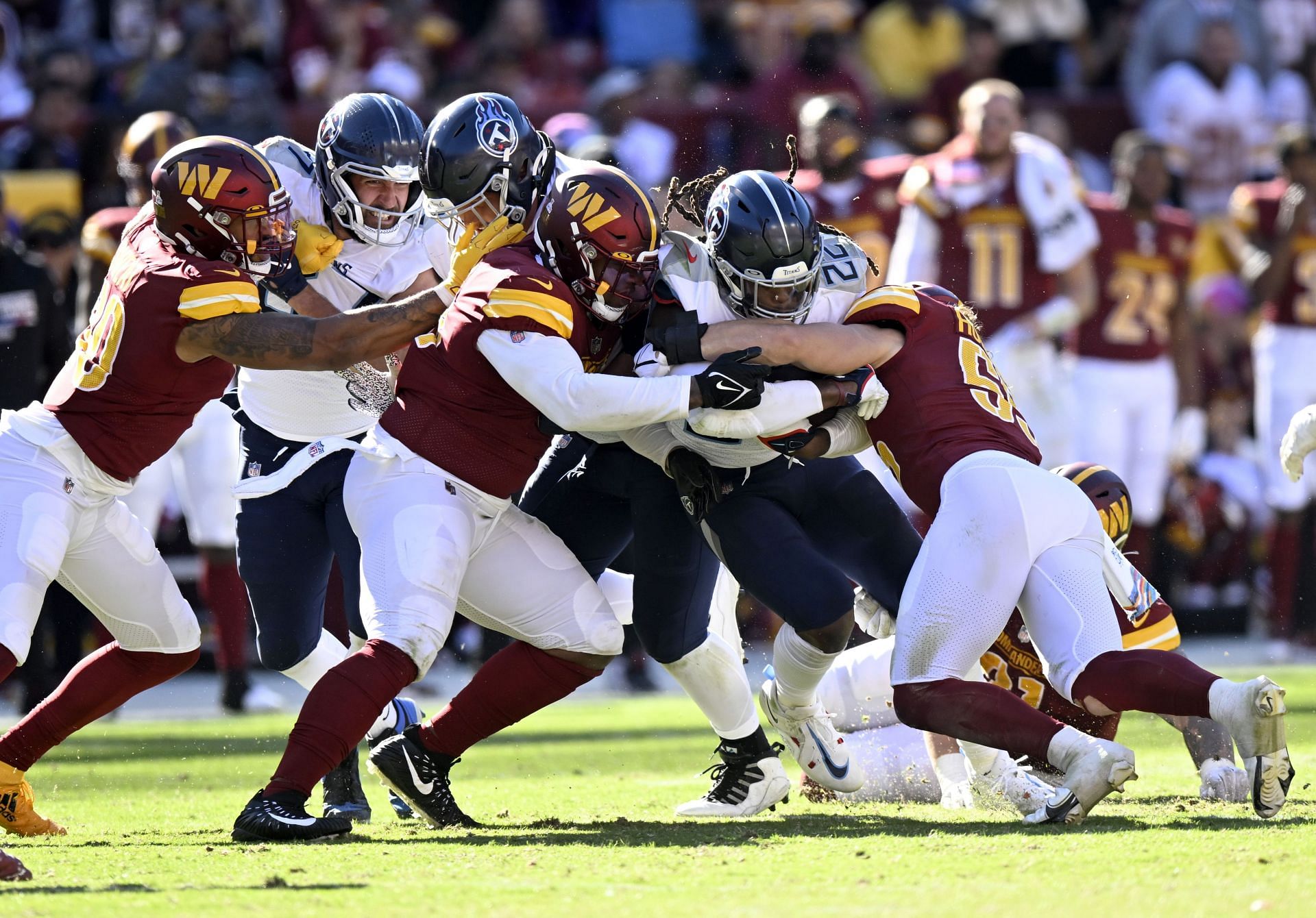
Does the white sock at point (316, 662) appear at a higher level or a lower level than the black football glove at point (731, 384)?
lower

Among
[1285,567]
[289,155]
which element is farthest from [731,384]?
[1285,567]

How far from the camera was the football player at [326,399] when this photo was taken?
518cm

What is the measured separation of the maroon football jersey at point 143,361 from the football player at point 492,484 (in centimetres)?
48

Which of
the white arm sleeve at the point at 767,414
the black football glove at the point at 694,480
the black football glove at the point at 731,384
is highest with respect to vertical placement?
the black football glove at the point at 731,384

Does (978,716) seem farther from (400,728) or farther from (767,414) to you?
(400,728)

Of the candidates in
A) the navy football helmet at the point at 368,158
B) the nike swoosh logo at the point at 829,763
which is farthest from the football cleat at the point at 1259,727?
the navy football helmet at the point at 368,158

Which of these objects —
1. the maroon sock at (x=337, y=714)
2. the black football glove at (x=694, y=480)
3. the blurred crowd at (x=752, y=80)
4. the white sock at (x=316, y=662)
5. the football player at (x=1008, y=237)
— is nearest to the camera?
the maroon sock at (x=337, y=714)

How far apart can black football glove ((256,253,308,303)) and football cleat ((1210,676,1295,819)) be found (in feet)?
8.97

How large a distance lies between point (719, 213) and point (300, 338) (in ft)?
3.55

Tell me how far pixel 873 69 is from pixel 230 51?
13.2ft

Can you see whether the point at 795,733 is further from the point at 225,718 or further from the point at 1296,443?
the point at 225,718

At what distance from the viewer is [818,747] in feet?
16.9

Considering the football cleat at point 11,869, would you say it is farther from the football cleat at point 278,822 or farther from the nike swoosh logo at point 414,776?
the nike swoosh logo at point 414,776

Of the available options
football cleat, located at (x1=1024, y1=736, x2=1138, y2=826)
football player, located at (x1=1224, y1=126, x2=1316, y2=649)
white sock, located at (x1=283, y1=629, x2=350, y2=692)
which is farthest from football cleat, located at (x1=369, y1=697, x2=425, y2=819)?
football player, located at (x1=1224, y1=126, x2=1316, y2=649)
